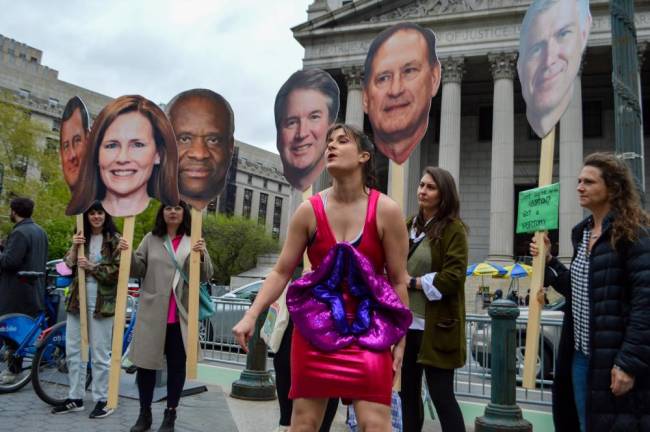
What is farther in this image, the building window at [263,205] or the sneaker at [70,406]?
the building window at [263,205]

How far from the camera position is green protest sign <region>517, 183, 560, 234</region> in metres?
4.70

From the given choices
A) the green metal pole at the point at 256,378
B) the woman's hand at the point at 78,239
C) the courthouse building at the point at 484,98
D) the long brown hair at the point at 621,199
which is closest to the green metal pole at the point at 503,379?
the long brown hair at the point at 621,199

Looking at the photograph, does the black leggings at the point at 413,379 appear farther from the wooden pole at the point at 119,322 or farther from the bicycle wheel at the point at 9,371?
the bicycle wheel at the point at 9,371

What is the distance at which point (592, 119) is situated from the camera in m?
32.4

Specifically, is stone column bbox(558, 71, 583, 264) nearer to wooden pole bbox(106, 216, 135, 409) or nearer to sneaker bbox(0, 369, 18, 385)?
sneaker bbox(0, 369, 18, 385)

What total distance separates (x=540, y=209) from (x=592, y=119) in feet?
102

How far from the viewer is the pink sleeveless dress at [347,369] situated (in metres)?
2.74

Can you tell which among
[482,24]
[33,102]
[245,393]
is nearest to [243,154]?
[33,102]

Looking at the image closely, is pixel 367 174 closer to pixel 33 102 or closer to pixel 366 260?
pixel 366 260

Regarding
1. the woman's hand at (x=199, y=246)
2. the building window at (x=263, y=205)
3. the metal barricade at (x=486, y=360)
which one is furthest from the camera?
the building window at (x=263, y=205)

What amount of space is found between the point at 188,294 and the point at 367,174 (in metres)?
2.93

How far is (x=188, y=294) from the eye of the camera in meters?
5.51

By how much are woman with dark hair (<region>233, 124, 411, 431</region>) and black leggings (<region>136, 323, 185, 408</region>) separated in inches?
104

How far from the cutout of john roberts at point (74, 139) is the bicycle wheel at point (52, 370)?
1791 mm
